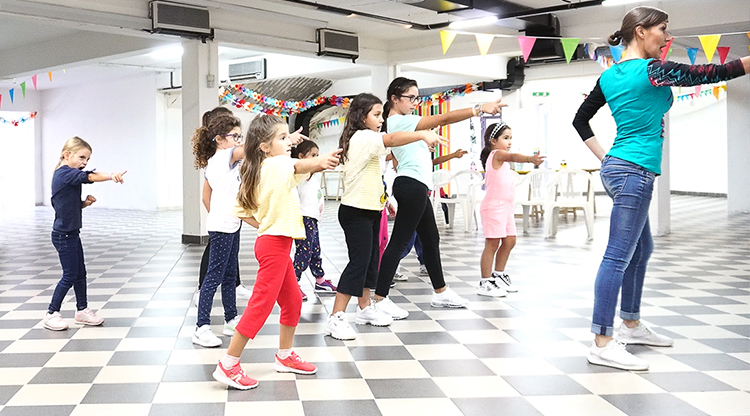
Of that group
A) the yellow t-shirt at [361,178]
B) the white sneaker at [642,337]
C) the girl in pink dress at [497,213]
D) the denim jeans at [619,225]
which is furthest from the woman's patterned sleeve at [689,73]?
the girl in pink dress at [497,213]

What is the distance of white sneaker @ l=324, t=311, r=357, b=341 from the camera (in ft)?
12.4

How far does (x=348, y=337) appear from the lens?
3783mm

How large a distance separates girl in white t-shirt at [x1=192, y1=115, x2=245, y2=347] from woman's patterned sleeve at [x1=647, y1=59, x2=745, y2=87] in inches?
78.8

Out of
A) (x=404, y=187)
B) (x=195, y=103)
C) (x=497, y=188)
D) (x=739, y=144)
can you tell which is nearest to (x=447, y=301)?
(x=404, y=187)

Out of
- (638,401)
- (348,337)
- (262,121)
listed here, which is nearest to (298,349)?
(348,337)

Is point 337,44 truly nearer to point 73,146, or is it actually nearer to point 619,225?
point 73,146

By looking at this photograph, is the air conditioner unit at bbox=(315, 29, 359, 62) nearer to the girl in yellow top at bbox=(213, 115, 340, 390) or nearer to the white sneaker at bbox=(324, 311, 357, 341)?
the white sneaker at bbox=(324, 311, 357, 341)

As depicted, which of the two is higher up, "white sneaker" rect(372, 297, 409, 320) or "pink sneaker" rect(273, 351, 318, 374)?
"white sneaker" rect(372, 297, 409, 320)

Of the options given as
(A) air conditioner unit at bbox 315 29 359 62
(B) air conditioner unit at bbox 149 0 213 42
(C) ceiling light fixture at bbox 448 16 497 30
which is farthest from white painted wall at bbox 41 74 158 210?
(C) ceiling light fixture at bbox 448 16 497 30

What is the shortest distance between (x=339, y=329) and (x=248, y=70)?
1082 cm

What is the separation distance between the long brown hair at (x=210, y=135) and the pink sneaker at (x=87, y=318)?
1.10m

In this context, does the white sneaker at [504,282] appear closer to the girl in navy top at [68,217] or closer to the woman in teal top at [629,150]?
the woman in teal top at [629,150]

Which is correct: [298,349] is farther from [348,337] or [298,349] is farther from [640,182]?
[640,182]

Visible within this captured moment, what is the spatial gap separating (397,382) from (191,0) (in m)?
6.41
